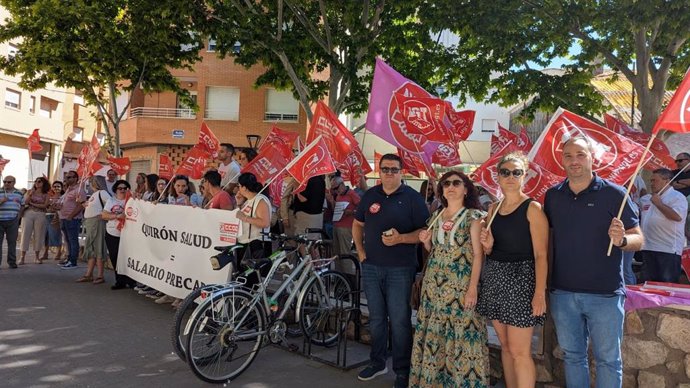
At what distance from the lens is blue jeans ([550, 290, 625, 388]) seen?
11.3ft

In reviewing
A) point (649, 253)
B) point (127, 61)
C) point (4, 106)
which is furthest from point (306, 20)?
point (4, 106)

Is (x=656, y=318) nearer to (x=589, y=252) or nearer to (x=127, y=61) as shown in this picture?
(x=589, y=252)

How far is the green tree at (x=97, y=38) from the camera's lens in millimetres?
12641

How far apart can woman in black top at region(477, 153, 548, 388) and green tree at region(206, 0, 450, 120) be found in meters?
8.81

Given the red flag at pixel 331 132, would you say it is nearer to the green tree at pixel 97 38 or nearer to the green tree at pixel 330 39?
the green tree at pixel 330 39

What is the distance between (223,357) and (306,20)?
9675 millimetres

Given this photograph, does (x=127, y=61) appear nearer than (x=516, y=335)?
No

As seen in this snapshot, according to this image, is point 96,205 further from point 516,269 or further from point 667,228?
point 667,228

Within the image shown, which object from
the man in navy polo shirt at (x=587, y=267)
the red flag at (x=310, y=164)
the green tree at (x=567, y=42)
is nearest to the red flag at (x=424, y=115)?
the red flag at (x=310, y=164)

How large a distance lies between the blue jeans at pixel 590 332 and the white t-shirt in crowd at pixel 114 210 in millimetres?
7180

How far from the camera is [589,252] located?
3.46m

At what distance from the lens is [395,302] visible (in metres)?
4.62

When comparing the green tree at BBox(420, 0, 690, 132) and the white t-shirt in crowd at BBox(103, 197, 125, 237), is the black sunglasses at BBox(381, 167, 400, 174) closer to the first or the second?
the white t-shirt in crowd at BBox(103, 197, 125, 237)

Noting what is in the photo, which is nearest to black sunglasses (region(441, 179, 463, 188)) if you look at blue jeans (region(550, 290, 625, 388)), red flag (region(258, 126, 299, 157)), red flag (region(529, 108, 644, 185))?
red flag (region(529, 108, 644, 185))
